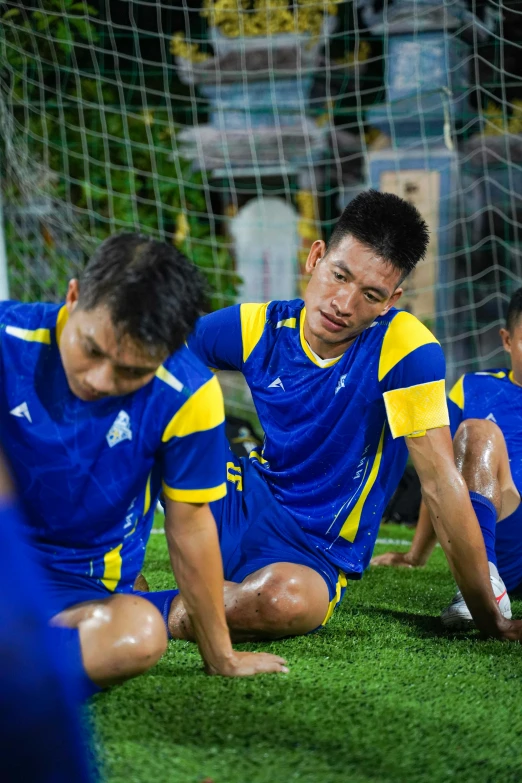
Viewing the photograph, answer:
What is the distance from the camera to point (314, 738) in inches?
67.0

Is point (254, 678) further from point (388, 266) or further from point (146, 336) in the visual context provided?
point (388, 266)

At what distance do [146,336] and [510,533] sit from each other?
158cm

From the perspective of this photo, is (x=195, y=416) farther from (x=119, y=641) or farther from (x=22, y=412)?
(x=119, y=641)

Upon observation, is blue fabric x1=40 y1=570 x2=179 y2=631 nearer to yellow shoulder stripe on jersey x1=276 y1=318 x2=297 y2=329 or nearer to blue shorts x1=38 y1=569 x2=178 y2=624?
blue shorts x1=38 y1=569 x2=178 y2=624

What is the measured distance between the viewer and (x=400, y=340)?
2379mm

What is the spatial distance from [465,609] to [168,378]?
3.83ft

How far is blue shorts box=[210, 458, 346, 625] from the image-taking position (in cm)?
247

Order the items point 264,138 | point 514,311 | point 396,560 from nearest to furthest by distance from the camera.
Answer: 1. point 514,311
2. point 396,560
3. point 264,138

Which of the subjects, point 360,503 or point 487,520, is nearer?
point 360,503

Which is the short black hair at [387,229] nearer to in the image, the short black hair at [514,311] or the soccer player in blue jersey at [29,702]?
the short black hair at [514,311]

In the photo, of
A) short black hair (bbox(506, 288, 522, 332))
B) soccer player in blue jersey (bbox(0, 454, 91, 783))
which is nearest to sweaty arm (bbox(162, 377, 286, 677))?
soccer player in blue jersey (bbox(0, 454, 91, 783))

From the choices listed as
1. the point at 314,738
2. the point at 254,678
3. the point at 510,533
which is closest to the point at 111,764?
the point at 314,738

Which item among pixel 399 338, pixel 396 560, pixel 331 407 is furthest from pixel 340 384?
pixel 396 560

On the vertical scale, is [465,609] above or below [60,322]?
below
